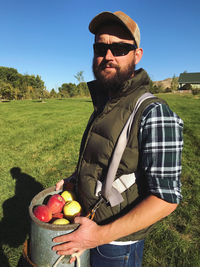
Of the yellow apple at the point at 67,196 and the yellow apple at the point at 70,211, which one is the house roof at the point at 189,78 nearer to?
the yellow apple at the point at 67,196

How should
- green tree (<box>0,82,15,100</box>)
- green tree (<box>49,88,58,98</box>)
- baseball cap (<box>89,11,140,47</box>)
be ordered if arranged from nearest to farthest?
baseball cap (<box>89,11,140,47</box>) < green tree (<box>0,82,15,100</box>) < green tree (<box>49,88,58,98</box>)

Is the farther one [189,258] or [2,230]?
[2,230]

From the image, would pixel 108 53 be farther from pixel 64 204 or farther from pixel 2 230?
pixel 2 230

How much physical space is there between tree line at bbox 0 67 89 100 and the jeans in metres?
36.8

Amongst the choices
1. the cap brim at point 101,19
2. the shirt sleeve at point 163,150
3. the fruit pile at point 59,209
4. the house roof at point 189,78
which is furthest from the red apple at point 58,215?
the house roof at point 189,78

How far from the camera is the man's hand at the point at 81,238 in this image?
1.15 meters

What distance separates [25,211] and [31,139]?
A: 5346 millimetres

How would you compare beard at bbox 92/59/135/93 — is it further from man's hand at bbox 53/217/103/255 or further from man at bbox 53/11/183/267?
man's hand at bbox 53/217/103/255

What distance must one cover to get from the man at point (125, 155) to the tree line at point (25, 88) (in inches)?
1436

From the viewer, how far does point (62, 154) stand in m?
6.94

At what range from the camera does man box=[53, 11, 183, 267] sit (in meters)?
1.04

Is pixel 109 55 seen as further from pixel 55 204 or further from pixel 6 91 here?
pixel 6 91

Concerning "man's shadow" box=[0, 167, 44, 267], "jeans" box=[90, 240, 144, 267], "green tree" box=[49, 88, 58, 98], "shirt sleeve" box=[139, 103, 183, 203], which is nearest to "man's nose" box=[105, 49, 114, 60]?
"shirt sleeve" box=[139, 103, 183, 203]

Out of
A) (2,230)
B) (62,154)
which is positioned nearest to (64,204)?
(2,230)
